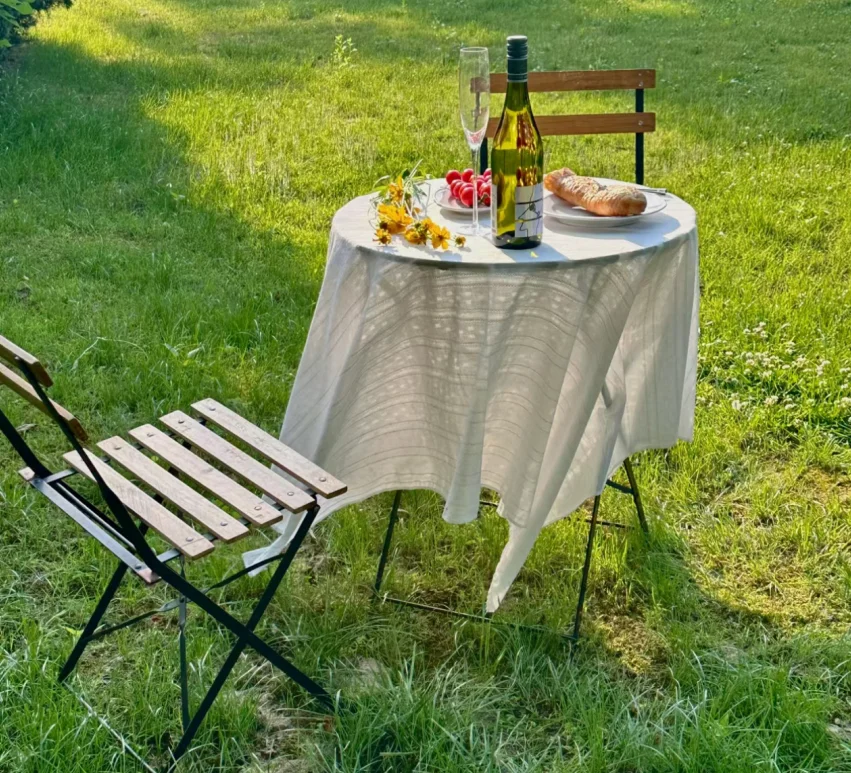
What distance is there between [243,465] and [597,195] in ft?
3.63

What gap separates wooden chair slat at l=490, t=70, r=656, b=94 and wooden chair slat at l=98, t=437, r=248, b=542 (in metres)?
1.75

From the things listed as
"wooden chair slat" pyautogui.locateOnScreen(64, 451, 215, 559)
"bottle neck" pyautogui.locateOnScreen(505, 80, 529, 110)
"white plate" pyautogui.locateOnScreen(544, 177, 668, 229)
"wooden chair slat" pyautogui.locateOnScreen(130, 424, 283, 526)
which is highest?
"bottle neck" pyautogui.locateOnScreen(505, 80, 529, 110)

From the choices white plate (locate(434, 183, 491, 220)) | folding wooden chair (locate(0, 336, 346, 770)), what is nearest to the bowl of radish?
white plate (locate(434, 183, 491, 220))

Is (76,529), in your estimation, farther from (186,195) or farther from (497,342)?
(186,195)

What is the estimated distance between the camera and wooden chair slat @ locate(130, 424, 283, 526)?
216cm

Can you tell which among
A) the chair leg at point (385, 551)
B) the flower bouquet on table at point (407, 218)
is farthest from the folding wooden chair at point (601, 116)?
the flower bouquet on table at point (407, 218)

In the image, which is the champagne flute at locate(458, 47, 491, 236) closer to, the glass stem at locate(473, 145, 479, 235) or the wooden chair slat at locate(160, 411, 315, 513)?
the glass stem at locate(473, 145, 479, 235)

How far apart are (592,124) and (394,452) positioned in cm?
149

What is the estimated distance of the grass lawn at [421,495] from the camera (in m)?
2.40

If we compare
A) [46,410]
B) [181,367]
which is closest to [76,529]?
[181,367]

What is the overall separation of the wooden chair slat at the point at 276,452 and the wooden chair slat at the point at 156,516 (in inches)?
10.5

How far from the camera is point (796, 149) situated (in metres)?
6.54

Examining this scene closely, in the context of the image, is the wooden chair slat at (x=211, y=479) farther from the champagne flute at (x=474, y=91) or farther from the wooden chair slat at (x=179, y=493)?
the champagne flute at (x=474, y=91)

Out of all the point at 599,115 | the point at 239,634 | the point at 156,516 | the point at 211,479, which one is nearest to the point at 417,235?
the point at 211,479
